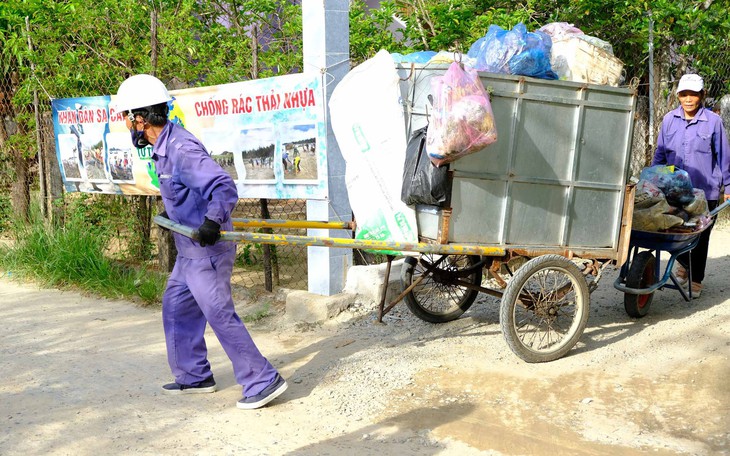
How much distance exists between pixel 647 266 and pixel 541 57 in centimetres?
202

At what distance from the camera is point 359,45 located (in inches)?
285

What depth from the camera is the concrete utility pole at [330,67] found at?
19.6ft

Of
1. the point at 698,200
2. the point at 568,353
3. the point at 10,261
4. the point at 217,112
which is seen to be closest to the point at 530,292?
the point at 568,353

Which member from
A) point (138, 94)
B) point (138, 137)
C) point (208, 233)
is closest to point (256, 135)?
point (138, 137)

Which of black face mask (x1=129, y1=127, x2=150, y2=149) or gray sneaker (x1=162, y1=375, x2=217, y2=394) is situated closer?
black face mask (x1=129, y1=127, x2=150, y2=149)

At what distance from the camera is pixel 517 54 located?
16.0 feet

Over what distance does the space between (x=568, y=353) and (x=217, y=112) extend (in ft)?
11.5

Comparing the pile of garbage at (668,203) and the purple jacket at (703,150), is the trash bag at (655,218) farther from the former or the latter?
the purple jacket at (703,150)

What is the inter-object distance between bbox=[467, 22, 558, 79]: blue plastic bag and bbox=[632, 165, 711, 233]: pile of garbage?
4.23 ft

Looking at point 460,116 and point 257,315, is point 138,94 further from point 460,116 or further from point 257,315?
point 257,315

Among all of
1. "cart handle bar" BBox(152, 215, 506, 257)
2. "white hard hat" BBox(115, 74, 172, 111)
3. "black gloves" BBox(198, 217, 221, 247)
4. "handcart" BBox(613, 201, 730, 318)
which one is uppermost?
"white hard hat" BBox(115, 74, 172, 111)

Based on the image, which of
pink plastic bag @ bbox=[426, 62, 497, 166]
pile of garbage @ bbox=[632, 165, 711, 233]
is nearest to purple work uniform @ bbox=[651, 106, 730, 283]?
pile of garbage @ bbox=[632, 165, 711, 233]

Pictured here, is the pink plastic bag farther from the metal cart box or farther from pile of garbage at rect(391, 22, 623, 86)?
pile of garbage at rect(391, 22, 623, 86)

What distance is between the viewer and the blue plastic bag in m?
4.87
